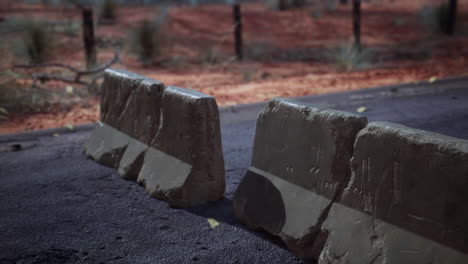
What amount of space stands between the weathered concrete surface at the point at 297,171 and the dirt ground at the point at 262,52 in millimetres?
4701

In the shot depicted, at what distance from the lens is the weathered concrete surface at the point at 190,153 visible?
479 cm

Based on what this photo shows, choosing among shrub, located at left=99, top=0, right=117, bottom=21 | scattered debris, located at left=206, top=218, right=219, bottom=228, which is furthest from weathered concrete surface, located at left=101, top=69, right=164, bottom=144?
shrub, located at left=99, top=0, right=117, bottom=21

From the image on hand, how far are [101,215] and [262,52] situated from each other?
10.3 meters

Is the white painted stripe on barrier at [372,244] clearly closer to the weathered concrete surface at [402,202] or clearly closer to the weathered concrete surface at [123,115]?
the weathered concrete surface at [402,202]

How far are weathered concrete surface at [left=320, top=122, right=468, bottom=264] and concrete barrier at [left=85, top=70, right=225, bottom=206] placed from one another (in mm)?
1357

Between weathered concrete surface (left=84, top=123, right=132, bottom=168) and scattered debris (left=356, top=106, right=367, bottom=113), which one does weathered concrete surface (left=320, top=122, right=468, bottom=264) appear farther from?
scattered debris (left=356, top=106, right=367, bottom=113)

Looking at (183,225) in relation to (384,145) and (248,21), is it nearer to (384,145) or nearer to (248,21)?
(384,145)

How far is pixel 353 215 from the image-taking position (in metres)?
3.70

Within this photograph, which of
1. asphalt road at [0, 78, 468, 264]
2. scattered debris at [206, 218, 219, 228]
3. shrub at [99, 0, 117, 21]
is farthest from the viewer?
shrub at [99, 0, 117, 21]

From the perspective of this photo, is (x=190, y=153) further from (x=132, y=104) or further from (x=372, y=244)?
(x=372, y=244)

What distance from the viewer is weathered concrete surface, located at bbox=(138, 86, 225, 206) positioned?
4789 millimetres

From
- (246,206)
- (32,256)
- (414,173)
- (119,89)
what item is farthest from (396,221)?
(119,89)

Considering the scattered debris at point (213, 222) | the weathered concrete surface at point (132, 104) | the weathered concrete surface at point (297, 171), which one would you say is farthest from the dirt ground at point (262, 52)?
the weathered concrete surface at point (297, 171)

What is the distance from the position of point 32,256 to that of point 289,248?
1.75 m
